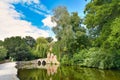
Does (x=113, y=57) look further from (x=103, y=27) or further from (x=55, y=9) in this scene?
(x=55, y=9)

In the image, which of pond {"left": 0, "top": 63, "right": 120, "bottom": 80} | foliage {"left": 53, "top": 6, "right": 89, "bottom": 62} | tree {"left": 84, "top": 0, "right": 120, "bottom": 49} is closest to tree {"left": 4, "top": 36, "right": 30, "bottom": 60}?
foliage {"left": 53, "top": 6, "right": 89, "bottom": 62}

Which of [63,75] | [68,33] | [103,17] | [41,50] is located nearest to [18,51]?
[41,50]

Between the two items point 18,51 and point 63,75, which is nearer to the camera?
point 63,75

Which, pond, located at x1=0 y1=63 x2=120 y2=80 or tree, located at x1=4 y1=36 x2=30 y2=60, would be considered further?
tree, located at x1=4 y1=36 x2=30 y2=60

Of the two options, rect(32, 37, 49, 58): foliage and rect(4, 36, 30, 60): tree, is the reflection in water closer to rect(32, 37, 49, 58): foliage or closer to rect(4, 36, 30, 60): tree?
rect(4, 36, 30, 60): tree

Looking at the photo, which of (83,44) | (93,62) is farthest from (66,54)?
(93,62)

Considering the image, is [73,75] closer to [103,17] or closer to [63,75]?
[63,75]

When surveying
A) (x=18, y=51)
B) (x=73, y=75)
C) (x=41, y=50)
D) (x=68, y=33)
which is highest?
(x=68, y=33)

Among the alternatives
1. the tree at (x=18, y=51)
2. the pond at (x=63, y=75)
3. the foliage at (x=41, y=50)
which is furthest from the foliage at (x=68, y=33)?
the tree at (x=18, y=51)

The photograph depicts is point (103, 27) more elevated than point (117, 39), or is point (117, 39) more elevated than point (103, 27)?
point (103, 27)

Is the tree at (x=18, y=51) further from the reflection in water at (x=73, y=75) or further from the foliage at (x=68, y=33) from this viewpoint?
the reflection in water at (x=73, y=75)

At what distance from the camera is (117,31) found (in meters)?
17.1

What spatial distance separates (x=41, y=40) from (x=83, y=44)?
2800 cm

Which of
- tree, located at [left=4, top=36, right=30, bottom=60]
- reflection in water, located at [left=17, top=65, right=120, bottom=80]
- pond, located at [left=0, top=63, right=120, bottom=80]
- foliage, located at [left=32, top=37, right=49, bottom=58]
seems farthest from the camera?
foliage, located at [left=32, top=37, right=49, bottom=58]
